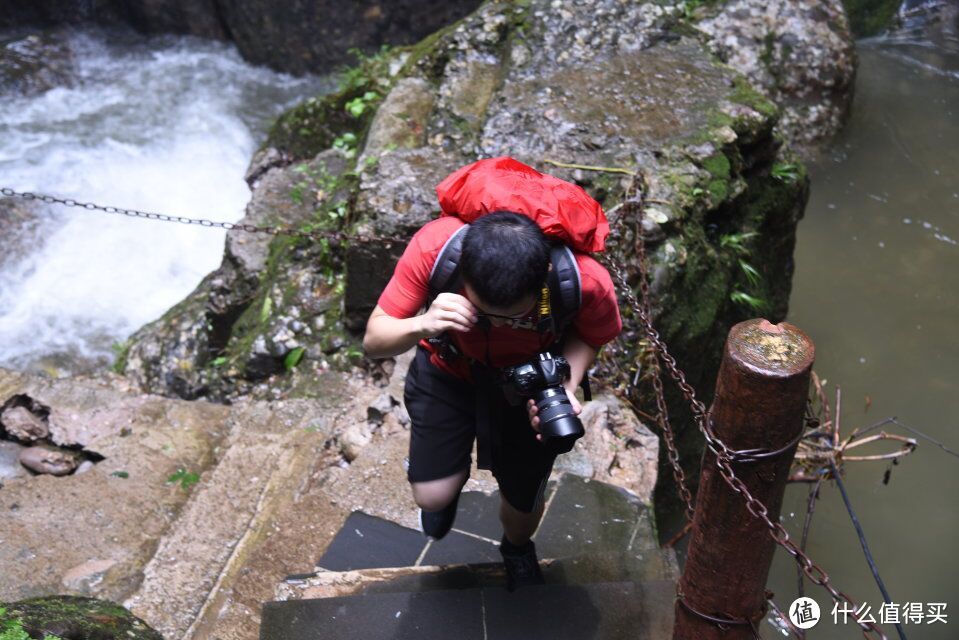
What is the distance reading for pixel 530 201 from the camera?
2373mm

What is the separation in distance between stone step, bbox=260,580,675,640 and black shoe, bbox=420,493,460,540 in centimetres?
22

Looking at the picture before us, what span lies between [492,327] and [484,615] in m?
0.98

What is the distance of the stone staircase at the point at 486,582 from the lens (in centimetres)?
272

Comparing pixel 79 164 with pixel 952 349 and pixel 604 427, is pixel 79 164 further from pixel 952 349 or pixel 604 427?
pixel 952 349

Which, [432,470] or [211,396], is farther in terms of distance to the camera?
[211,396]

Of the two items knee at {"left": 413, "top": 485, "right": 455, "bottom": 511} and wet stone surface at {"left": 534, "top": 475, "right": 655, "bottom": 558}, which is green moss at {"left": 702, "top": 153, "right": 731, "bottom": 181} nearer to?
wet stone surface at {"left": 534, "top": 475, "right": 655, "bottom": 558}

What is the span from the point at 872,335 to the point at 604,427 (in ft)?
11.7

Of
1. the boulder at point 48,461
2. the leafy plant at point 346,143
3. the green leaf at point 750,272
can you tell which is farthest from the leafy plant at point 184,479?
the green leaf at point 750,272

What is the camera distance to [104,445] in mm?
4559

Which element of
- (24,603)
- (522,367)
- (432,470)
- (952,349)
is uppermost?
(522,367)

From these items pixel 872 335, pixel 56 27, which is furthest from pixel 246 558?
pixel 56 27

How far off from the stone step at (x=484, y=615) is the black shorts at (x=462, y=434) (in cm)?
33

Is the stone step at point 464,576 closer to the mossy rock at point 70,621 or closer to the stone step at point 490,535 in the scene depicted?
the stone step at point 490,535

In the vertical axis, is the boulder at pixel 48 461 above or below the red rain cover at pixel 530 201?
below
